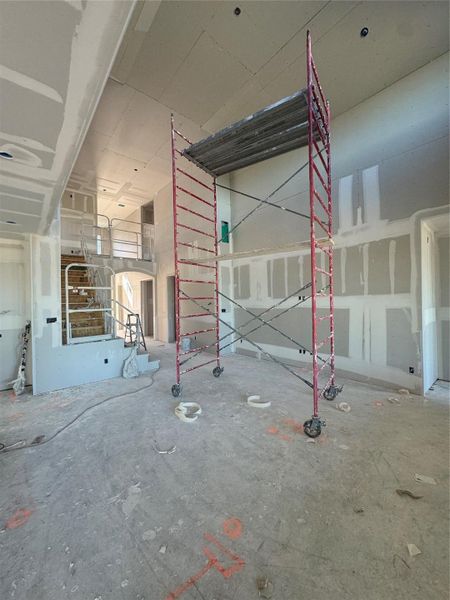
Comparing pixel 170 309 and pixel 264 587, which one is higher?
pixel 170 309

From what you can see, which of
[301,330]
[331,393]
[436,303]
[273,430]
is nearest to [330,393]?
[331,393]

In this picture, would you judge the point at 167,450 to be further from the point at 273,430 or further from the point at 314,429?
the point at 314,429

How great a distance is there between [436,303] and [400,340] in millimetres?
986

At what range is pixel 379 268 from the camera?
3561 mm

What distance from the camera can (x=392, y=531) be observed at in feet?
4.53

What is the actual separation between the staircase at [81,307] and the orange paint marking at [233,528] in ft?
12.2

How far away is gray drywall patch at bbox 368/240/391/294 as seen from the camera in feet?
11.4

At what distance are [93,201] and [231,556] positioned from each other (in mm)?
8961

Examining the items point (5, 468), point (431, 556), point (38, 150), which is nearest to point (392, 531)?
point (431, 556)

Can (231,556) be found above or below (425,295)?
below

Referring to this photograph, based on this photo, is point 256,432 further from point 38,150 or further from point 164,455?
point 38,150

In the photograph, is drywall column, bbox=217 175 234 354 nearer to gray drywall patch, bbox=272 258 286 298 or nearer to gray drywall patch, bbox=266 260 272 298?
gray drywall patch, bbox=266 260 272 298

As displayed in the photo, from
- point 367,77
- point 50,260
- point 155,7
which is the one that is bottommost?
point 50,260

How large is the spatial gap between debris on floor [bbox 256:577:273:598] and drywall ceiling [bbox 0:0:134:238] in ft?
8.03
